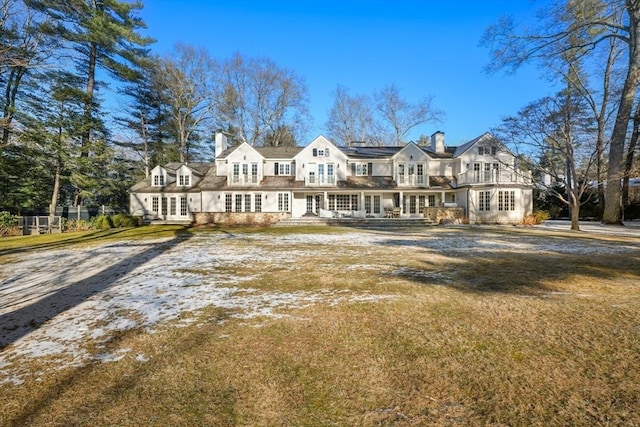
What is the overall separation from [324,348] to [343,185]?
2220 cm

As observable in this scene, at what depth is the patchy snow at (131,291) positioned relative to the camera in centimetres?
351

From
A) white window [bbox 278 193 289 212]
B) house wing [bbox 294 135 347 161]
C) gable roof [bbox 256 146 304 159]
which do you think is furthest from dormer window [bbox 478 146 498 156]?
white window [bbox 278 193 289 212]

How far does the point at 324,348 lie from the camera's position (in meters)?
3.21

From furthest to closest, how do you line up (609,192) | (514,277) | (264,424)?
(609,192)
(514,277)
(264,424)

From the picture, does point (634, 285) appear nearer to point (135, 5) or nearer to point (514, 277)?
point (514, 277)

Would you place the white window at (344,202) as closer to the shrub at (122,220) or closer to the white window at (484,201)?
the white window at (484,201)

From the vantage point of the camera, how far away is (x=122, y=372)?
283 centimetres

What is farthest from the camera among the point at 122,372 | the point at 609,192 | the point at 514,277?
the point at 609,192

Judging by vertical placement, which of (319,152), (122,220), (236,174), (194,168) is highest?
(319,152)

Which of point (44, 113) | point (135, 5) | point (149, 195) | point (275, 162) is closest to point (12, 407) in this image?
point (275, 162)

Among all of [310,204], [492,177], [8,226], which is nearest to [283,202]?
[310,204]

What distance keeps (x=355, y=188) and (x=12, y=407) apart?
2303 cm

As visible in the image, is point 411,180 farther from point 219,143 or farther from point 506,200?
point 219,143

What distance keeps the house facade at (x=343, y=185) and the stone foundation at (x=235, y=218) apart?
3443mm
